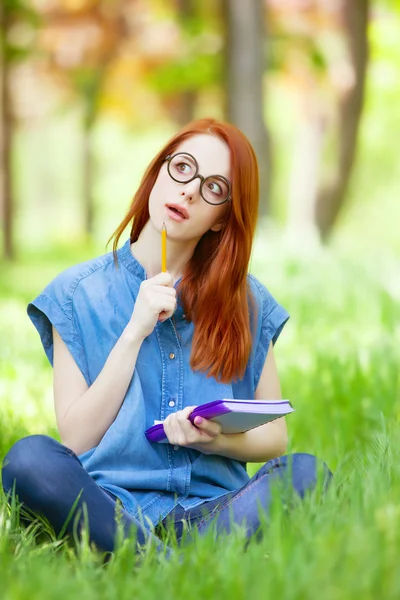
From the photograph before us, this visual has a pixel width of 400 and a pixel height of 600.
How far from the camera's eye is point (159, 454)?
262cm

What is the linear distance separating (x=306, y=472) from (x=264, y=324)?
1.92 ft

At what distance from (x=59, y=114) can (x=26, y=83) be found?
2.13 metres

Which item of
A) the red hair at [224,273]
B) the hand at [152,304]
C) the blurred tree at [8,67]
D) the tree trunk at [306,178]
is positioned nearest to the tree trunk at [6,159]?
the blurred tree at [8,67]

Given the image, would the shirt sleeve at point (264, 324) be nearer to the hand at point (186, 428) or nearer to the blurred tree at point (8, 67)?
the hand at point (186, 428)

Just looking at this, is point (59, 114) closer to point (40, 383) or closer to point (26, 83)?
point (26, 83)

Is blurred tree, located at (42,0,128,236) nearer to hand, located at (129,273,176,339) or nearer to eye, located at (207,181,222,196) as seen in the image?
eye, located at (207,181,222,196)

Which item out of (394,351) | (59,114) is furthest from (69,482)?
(59,114)

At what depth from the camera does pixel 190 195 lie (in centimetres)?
264

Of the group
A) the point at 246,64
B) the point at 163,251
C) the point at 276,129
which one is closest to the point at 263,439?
the point at 163,251

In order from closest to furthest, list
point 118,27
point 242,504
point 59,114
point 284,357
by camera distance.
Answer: point 242,504, point 284,357, point 118,27, point 59,114

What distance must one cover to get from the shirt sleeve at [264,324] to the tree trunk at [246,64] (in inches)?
219

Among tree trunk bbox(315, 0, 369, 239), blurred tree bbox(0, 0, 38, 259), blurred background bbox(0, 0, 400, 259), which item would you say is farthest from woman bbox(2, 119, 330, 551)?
tree trunk bbox(315, 0, 369, 239)

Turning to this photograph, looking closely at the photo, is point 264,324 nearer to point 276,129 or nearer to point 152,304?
point 152,304

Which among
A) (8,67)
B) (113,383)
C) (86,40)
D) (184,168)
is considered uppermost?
(86,40)
